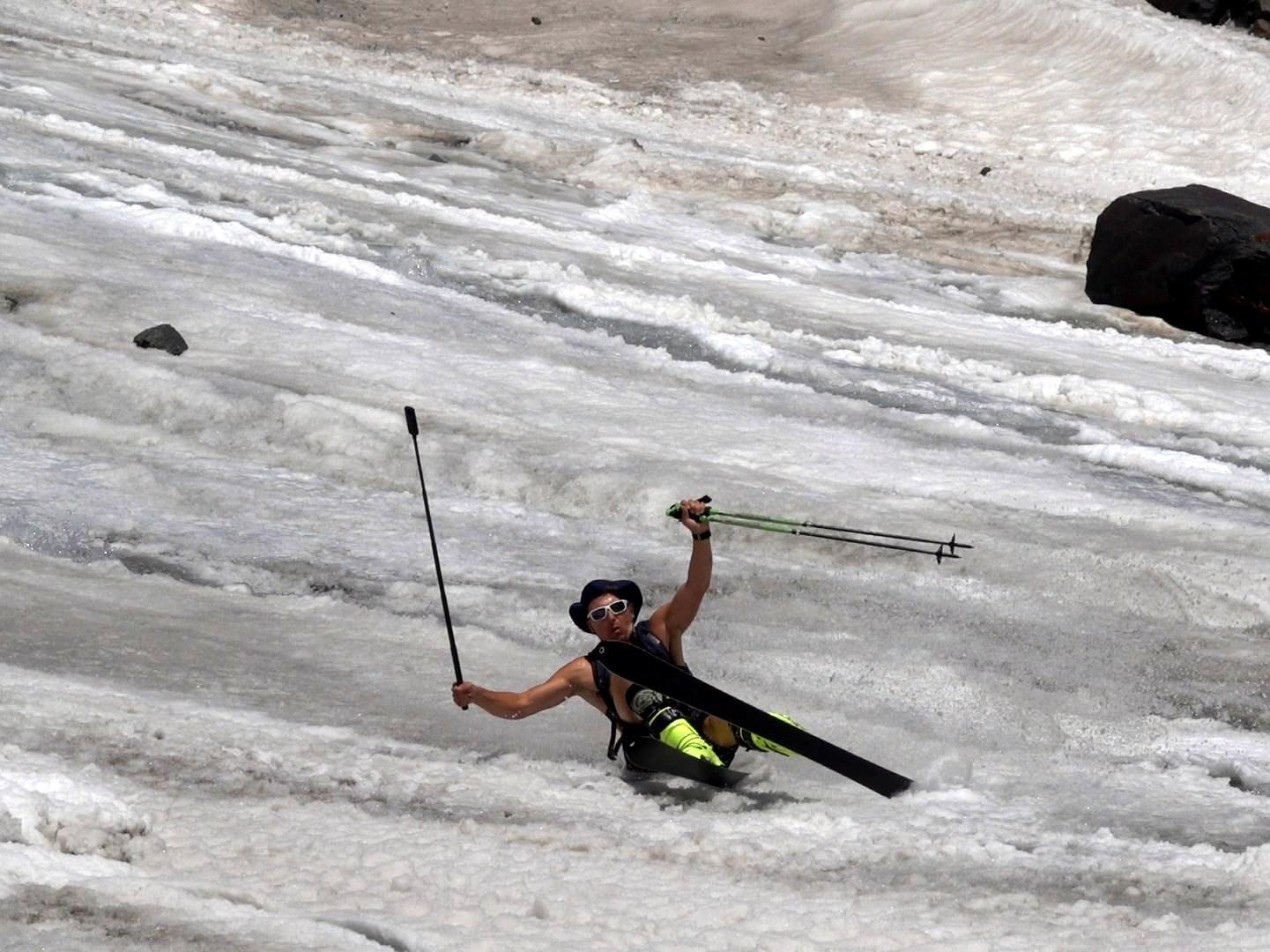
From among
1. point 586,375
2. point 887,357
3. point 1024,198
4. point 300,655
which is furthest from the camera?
point 1024,198

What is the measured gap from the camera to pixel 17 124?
14102 mm

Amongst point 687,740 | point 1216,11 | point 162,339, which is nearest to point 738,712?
point 687,740

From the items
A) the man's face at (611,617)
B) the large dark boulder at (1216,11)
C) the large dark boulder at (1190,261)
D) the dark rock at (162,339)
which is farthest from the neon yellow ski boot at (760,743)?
the large dark boulder at (1216,11)

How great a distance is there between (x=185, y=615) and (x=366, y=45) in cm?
1509

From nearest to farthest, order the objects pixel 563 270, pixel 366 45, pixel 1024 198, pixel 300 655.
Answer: pixel 300 655 → pixel 563 270 → pixel 1024 198 → pixel 366 45

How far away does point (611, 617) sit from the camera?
235 inches

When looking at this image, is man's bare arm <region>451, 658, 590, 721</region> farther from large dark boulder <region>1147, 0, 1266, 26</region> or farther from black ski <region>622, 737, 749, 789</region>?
large dark boulder <region>1147, 0, 1266, 26</region>

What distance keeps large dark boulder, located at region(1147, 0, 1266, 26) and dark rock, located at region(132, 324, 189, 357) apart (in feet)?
52.5

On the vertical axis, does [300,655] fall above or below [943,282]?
below

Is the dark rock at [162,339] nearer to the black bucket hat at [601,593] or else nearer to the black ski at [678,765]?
the black bucket hat at [601,593]

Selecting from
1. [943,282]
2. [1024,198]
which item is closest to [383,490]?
[943,282]

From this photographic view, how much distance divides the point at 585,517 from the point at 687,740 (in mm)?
3210

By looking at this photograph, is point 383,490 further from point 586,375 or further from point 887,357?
point 887,357

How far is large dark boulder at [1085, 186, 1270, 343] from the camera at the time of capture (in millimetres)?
12570
